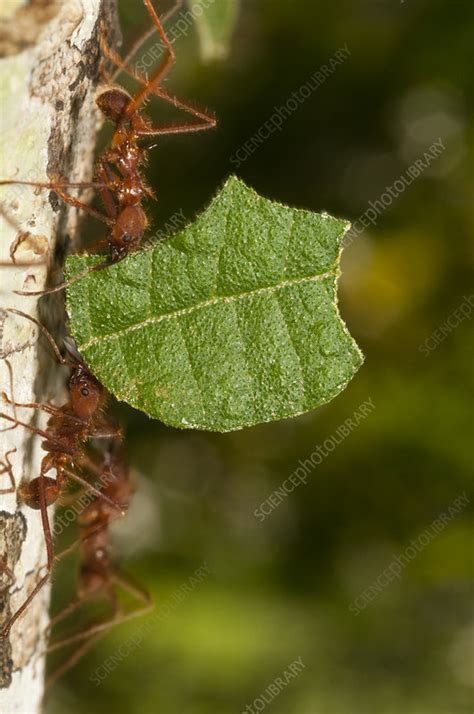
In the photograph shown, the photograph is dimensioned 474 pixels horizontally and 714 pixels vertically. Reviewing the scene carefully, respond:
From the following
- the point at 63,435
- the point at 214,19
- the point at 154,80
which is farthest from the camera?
the point at 214,19

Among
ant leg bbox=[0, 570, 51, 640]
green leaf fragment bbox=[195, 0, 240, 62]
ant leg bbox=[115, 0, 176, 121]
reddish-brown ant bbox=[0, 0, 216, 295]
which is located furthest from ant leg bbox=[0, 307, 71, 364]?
green leaf fragment bbox=[195, 0, 240, 62]

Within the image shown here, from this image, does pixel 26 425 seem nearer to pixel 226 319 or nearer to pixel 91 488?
pixel 91 488

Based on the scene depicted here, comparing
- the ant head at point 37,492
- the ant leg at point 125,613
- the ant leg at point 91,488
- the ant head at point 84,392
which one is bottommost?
the ant leg at point 125,613

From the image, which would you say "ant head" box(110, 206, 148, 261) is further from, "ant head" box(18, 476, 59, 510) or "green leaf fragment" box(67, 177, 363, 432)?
"ant head" box(18, 476, 59, 510)

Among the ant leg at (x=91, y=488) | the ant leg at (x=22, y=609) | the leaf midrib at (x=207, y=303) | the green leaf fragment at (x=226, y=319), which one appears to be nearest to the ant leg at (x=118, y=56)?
the green leaf fragment at (x=226, y=319)

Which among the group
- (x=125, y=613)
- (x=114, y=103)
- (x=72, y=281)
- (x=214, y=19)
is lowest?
(x=125, y=613)

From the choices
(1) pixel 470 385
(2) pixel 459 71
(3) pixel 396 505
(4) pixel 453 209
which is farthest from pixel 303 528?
(2) pixel 459 71

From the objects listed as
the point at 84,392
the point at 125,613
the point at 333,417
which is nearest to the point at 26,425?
the point at 84,392

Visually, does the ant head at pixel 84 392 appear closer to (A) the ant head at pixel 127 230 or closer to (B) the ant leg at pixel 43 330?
(B) the ant leg at pixel 43 330
